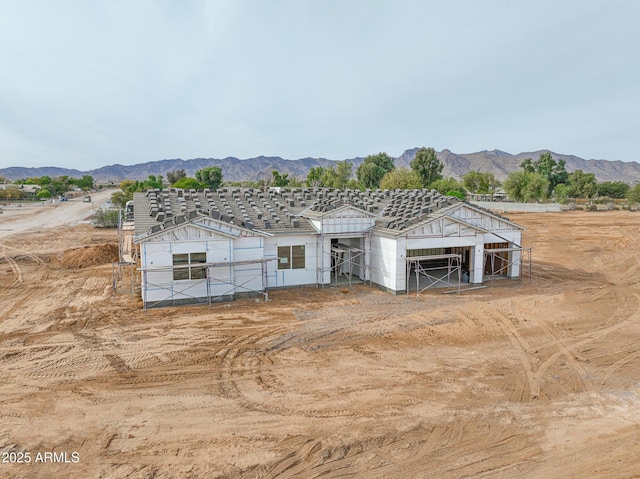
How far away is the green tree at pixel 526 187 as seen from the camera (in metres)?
72.3

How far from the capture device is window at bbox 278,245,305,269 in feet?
68.2

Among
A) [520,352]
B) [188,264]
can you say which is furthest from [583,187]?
[188,264]

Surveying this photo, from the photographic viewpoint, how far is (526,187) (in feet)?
241

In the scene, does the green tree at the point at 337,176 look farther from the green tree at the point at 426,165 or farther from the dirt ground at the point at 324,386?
the dirt ground at the point at 324,386

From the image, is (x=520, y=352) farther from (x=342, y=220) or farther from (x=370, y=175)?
(x=370, y=175)

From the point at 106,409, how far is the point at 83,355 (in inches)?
151

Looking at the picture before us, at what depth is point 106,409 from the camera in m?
9.47

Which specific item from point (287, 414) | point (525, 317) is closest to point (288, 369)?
point (287, 414)

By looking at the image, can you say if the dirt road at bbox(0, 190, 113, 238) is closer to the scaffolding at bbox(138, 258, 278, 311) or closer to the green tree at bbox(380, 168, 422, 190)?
→ the scaffolding at bbox(138, 258, 278, 311)

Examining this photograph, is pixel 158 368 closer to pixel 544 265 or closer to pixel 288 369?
pixel 288 369

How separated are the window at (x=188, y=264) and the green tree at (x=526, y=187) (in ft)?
225

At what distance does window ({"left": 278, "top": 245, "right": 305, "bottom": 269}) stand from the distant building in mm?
49

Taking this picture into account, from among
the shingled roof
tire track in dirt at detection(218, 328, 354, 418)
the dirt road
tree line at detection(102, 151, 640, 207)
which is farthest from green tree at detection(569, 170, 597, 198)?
the dirt road

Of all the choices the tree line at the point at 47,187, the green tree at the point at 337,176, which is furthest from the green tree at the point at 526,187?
the tree line at the point at 47,187
